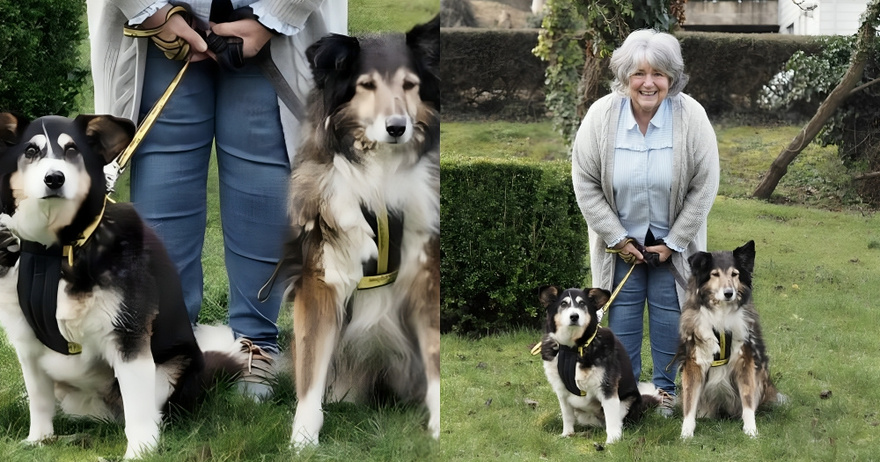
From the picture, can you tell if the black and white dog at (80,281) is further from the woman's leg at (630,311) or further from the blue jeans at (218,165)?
the woman's leg at (630,311)

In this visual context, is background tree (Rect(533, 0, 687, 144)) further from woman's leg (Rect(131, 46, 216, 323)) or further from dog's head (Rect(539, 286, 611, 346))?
woman's leg (Rect(131, 46, 216, 323))

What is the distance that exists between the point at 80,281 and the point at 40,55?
1.02 metres

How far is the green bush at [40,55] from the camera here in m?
3.23

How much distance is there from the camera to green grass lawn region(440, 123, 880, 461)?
3803mm

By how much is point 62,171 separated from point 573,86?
2944 millimetres

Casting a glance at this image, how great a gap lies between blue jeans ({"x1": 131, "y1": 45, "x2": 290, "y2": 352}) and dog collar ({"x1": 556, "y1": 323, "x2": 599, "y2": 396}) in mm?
1253

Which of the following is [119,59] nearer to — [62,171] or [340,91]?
[62,171]

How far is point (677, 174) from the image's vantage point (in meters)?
3.62

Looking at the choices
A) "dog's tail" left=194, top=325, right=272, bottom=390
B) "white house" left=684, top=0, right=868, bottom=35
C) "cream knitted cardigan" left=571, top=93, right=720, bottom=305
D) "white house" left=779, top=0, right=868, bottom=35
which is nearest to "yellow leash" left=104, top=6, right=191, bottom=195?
"dog's tail" left=194, top=325, right=272, bottom=390

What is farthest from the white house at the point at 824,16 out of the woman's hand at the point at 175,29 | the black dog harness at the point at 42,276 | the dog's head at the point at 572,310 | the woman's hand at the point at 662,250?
the black dog harness at the point at 42,276

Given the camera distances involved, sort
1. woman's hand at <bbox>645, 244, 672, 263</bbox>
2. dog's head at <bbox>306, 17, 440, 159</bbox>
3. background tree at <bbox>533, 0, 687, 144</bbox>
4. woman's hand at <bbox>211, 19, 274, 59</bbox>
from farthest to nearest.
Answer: background tree at <bbox>533, 0, 687, 144</bbox> < woman's hand at <bbox>645, 244, 672, 263</bbox> < woman's hand at <bbox>211, 19, 274, 59</bbox> < dog's head at <bbox>306, 17, 440, 159</bbox>

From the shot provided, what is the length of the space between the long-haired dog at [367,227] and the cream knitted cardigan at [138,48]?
0.25ft

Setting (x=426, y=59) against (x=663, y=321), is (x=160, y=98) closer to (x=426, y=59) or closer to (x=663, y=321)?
(x=426, y=59)

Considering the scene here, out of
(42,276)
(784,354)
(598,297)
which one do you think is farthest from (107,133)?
(784,354)
